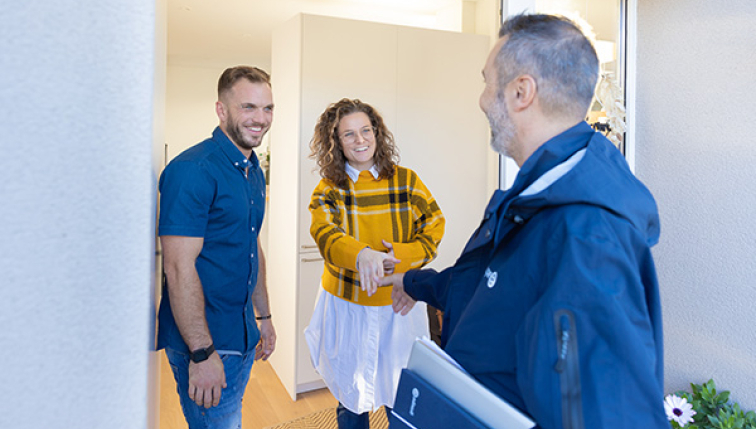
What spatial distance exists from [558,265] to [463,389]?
0.26 m

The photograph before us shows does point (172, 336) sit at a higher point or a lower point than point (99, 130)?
lower

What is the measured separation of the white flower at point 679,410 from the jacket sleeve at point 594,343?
1.41 meters

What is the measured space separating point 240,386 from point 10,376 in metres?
1.28

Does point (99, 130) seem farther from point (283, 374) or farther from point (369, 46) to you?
point (283, 374)

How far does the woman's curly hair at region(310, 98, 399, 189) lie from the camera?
2.17 metres

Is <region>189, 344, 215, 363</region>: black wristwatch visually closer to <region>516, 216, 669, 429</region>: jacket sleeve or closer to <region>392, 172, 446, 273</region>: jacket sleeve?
<region>392, 172, 446, 273</region>: jacket sleeve

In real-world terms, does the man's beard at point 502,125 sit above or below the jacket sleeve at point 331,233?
above

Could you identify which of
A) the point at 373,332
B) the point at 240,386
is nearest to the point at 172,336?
the point at 240,386

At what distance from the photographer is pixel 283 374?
11.4 feet

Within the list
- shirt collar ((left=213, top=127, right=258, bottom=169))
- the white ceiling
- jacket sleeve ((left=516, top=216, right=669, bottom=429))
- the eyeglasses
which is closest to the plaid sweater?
the eyeglasses

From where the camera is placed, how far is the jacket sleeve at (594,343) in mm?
737

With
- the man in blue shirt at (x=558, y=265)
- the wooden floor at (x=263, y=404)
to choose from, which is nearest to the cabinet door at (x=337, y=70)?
the wooden floor at (x=263, y=404)

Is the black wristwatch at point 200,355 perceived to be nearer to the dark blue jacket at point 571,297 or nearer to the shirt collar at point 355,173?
the dark blue jacket at point 571,297

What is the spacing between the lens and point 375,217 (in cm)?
214
